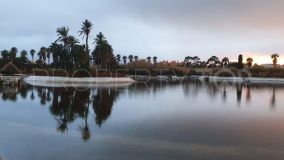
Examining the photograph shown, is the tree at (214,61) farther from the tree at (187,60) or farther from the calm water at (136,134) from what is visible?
the calm water at (136,134)

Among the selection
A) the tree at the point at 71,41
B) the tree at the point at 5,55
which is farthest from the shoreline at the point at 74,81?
the tree at the point at 5,55

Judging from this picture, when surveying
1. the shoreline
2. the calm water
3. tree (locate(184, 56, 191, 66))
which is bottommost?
the calm water

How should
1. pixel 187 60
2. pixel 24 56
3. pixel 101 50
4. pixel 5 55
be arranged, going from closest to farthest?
pixel 101 50 < pixel 5 55 < pixel 24 56 < pixel 187 60

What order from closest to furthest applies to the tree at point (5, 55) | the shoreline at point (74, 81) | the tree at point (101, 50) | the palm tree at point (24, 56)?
1. the shoreline at point (74, 81)
2. the tree at point (101, 50)
3. the tree at point (5, 55)
4. the palm tree at point (24, 56)

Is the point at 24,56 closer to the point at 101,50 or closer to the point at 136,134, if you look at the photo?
the point at 101,50

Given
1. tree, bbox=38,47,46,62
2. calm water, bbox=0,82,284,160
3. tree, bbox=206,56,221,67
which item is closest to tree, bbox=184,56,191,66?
tree, bbox=206,56,221,67

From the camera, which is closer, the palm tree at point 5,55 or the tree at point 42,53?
the palm tree at point 5,55

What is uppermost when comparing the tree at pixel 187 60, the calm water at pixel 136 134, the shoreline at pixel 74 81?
the tree at pixel 187 60

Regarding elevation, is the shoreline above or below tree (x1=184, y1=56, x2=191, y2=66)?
below

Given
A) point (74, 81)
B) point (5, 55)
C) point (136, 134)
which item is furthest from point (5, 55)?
point (136, 134)

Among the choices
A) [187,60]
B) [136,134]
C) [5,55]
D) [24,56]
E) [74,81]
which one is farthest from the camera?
[187,60]

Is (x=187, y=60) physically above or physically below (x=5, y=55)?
below

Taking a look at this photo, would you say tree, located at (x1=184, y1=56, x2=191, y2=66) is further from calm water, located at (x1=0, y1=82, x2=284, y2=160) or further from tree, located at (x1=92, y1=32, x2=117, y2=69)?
calm water, located at (x1=0, y1=82, x2=284, y2=160)

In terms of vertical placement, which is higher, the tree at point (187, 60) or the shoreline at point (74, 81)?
the tree at point (187, 60)
